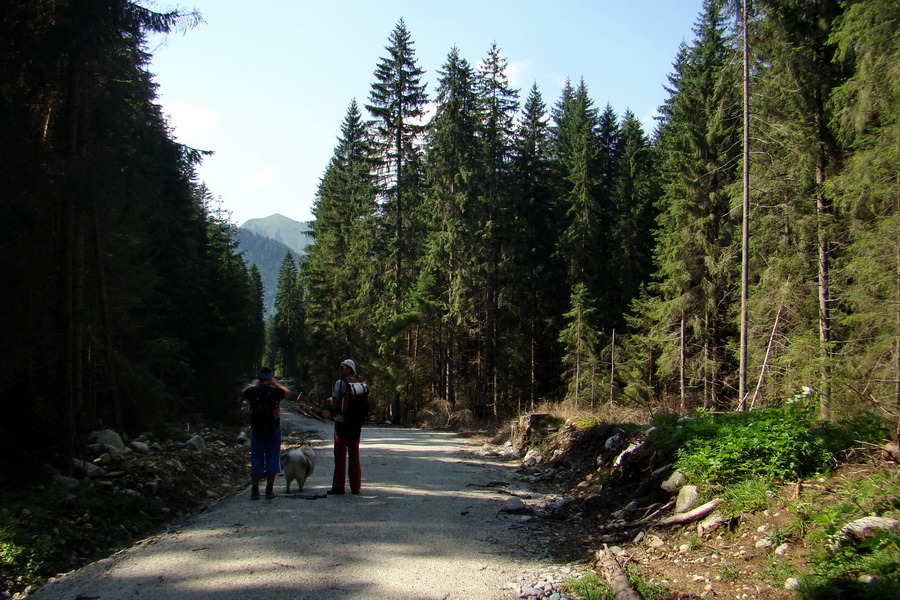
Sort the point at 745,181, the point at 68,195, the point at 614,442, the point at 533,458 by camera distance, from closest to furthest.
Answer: the point at 68,195 < the point at 614,442 < the point at 533,458 < the point at 745,181

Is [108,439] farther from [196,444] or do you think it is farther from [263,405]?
[263,405]

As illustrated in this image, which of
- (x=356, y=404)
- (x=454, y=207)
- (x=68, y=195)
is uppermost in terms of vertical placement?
(x=454, y=207)

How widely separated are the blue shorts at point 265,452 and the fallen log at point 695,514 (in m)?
5.13

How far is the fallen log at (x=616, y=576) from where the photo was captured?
13.5 ft

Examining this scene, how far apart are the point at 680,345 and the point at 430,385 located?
567 inches

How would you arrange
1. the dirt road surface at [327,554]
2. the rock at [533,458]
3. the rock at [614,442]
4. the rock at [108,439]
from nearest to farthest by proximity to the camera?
the dirt road surface at [327,554]
the rock at [614,442]
the rock at [108,439]
the rock at [533,458]

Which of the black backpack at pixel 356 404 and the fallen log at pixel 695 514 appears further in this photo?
Answer: the black backpack at pixel 356 404

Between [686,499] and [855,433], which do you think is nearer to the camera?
[855,433]

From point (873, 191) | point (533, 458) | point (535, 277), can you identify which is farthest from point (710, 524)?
point (535, 277)

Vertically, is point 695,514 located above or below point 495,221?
below

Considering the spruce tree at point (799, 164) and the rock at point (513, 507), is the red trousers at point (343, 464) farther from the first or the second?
the spruce tree at point (799, 164)

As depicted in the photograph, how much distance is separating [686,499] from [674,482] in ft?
1.64

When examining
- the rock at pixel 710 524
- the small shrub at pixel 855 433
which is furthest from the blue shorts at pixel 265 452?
the small shrub at pixel 855 433

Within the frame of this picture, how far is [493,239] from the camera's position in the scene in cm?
2877
